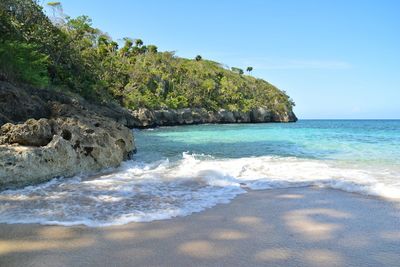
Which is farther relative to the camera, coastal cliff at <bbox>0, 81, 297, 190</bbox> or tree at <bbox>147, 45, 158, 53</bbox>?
tree at <bbox>147, 45, 158, 53</bbox>

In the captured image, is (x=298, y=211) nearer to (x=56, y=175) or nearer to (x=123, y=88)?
(x=56, y=175)

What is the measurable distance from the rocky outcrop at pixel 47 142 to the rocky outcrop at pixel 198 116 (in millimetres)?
32559

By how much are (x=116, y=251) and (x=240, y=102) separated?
256ft

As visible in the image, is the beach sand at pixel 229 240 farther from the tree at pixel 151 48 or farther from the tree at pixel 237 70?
the tree at pixel 237 70

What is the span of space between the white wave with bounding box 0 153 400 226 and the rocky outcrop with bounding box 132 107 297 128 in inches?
1399

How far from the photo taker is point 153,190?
7.29 m

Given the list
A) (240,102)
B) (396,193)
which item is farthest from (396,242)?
(240,102)

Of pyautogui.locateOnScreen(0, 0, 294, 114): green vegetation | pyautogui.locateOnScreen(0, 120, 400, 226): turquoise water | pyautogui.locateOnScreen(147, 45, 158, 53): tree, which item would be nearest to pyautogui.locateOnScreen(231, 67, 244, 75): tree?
pyautogui.locateOnScreen(0, 0, 294, 114): green vegetation

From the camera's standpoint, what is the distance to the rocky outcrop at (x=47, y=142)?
291 inches

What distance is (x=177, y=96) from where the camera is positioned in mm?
64938

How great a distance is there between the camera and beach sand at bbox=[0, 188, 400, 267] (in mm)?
3645

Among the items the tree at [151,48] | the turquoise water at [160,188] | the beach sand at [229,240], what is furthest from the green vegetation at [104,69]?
the beach sand at [229,240]

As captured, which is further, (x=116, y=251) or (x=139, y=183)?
(x=139, y=183)

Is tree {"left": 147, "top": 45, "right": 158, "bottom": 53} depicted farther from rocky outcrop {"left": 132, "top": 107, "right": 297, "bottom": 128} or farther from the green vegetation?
rocky outcrop {"left": 132, "top": 107, "right": 297, "bottom": 128}
